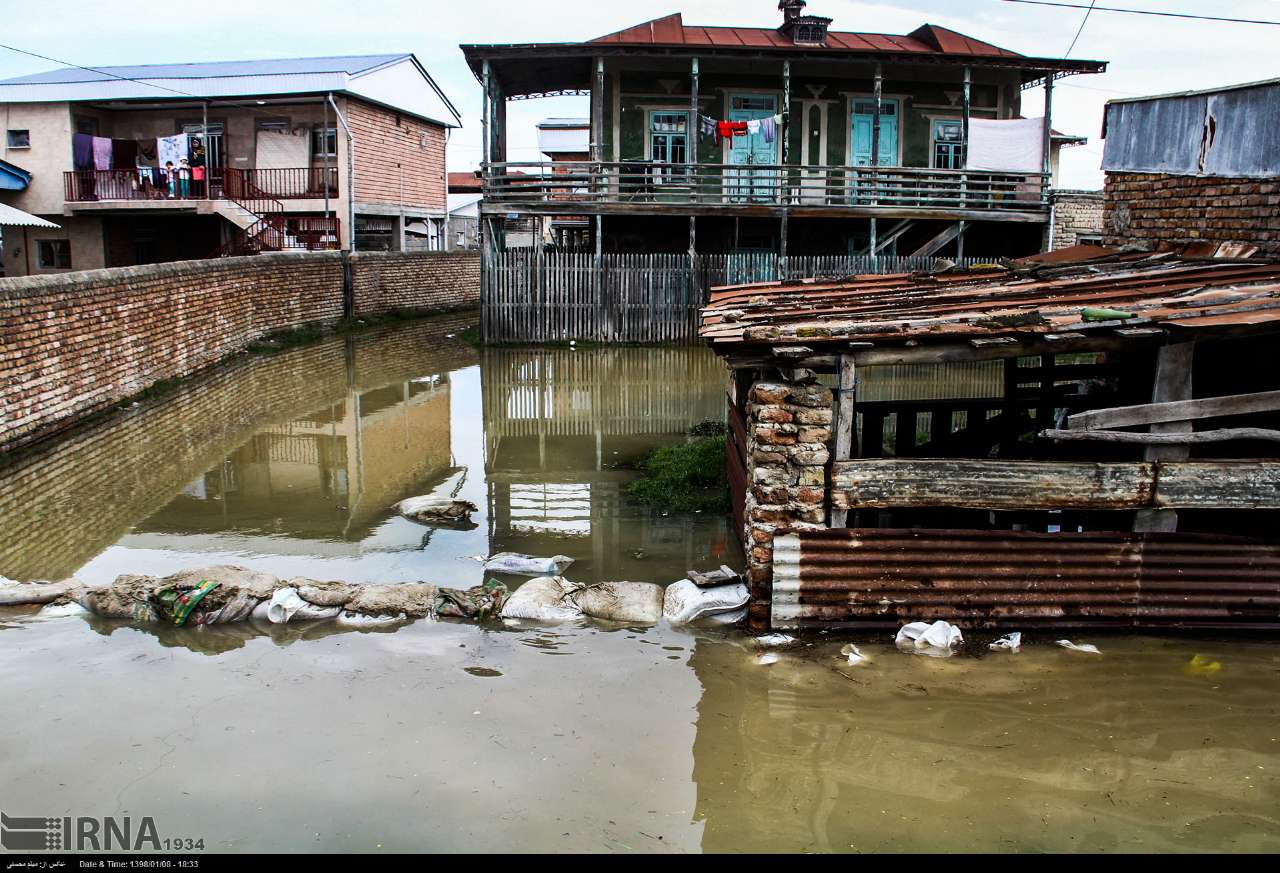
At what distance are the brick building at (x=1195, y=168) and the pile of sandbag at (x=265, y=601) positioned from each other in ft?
25.6

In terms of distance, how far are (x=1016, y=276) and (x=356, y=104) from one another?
2513 cm

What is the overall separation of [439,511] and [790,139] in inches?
681

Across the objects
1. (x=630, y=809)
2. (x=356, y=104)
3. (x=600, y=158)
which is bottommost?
(x=630, y=809)

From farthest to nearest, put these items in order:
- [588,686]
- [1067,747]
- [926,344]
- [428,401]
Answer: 1. [428,401]
2. [926,344]
3. [588,686]
4. [1067,747]

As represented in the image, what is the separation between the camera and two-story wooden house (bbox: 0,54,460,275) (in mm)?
28922

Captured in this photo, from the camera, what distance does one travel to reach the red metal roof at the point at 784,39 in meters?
21.8

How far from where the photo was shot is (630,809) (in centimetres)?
461

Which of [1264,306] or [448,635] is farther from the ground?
[1264,306]

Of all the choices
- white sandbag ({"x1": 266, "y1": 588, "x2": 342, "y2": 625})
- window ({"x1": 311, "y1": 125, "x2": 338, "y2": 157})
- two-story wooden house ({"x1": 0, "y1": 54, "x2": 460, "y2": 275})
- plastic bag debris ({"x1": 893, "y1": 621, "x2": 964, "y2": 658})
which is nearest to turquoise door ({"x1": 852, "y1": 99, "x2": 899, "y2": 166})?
two-story wooden house ({"x1": 0, "y1": 54, "x2": 460, "y2": 275})

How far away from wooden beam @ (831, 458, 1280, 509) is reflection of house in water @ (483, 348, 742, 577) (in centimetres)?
208

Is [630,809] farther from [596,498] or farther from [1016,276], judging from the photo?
[1016,276]

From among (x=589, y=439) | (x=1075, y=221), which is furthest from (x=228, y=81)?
(x=1075, y=221)

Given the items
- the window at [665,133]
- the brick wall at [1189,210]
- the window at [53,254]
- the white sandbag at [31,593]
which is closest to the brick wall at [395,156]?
the window at [53,254]

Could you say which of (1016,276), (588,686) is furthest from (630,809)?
(1016,276)
